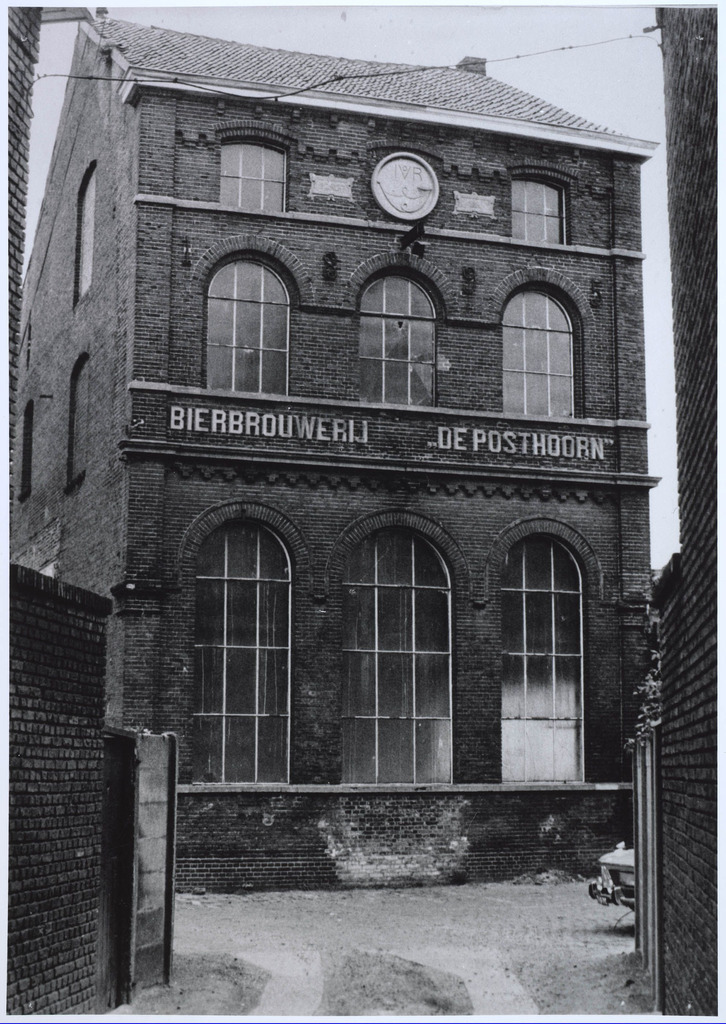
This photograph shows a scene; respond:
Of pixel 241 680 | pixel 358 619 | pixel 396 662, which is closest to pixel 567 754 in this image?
pixel 396 662

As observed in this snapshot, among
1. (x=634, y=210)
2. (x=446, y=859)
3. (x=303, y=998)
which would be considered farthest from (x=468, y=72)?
(x=303, y=998)

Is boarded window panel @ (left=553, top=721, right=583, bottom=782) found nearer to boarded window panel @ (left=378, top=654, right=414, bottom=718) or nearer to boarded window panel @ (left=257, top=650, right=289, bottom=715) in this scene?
boarded window panel @ (left=378, top=654, right=414, bottom=718)

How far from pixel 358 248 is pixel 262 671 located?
641 centimetres

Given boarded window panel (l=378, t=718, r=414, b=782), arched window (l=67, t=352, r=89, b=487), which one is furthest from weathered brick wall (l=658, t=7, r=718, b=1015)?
arched window (l=67, t=352, r=89, b=487)

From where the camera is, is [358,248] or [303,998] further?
[358,248]

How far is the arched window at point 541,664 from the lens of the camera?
19.3m

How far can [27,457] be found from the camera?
80.1 ft

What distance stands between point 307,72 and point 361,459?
6.15 m

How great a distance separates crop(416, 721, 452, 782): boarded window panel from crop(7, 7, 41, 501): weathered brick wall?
10054mm

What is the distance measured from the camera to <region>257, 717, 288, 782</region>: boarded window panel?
18203mm

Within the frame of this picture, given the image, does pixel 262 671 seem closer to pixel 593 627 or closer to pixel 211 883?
pixel 211 883

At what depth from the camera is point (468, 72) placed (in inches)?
870

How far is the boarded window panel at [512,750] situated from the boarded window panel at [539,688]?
0.94ft

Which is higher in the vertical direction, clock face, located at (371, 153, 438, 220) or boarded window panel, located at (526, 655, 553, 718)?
clock face, located at (371, 153, 438, 220)
